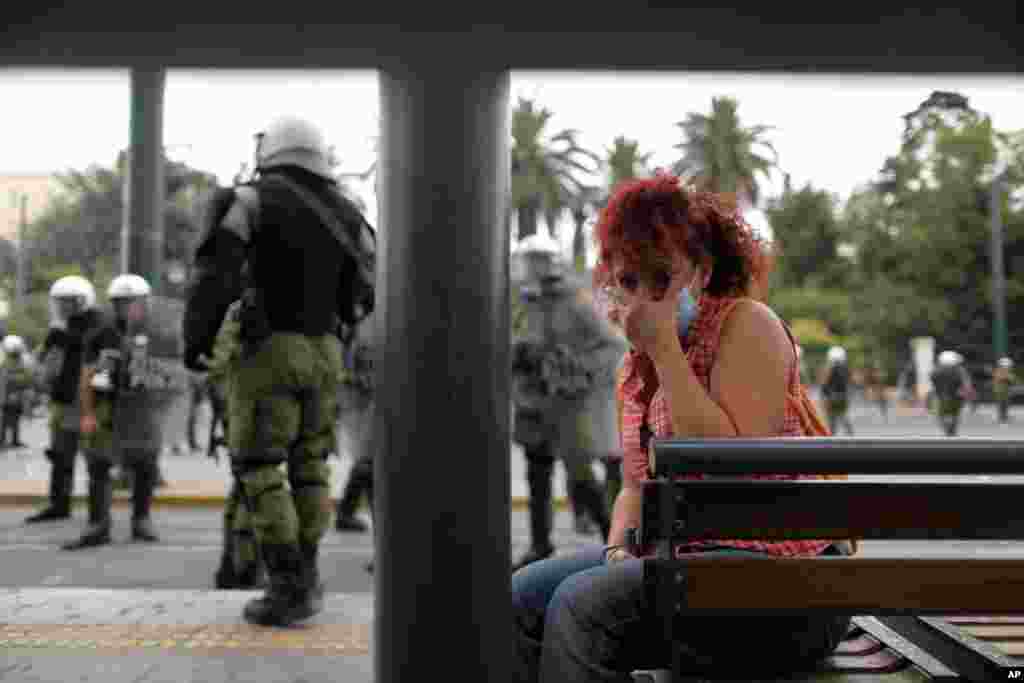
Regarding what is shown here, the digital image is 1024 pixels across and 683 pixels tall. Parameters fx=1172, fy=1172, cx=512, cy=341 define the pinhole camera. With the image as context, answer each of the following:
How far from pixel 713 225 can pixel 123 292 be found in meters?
6.59

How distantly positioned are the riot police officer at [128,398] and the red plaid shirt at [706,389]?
20.1 ft

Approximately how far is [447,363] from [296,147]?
2.52 metres

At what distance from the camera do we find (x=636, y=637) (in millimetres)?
2057

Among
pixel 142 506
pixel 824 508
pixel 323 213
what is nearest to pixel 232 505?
pixel 323 213

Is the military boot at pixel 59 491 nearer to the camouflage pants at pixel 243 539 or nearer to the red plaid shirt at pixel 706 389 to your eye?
the camouflage pants at pixel 243 539

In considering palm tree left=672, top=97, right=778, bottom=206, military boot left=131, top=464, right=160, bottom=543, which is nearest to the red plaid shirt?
military boot left=131, top=464, right=160, bottom=543

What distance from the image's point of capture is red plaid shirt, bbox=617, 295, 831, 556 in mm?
2148

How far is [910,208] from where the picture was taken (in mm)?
38719

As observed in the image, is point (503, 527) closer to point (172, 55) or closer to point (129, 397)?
point (172, 55)

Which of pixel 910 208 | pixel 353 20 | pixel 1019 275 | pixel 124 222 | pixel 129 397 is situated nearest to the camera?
pixel 353 20

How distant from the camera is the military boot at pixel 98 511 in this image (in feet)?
25.7

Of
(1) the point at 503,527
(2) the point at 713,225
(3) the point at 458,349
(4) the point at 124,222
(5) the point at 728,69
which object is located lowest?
(1) the point at 503,527

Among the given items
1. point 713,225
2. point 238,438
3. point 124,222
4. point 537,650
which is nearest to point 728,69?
point 713,225

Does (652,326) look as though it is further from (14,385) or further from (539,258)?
(14,385)
